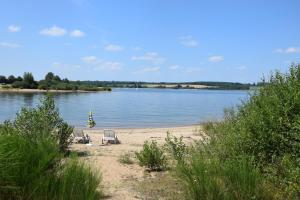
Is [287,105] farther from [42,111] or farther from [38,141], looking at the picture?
[42,111]

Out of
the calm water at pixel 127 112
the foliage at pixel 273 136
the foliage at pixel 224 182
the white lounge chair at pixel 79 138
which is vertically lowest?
the calm water at pixel 127 112

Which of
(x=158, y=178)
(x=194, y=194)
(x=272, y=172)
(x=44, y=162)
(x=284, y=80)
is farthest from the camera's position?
(x=158, y=178)

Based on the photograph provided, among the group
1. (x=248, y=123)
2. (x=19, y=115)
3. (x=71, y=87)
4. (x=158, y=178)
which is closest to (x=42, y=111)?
(x=19, y=115)

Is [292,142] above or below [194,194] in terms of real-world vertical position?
above

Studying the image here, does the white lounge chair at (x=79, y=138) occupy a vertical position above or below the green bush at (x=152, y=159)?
below

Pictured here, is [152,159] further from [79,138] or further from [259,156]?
[79,138]

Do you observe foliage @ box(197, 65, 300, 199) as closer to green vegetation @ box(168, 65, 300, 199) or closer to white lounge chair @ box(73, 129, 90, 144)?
green vegetation @ box(168, 65, 300, 199)

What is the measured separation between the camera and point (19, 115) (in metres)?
11.9

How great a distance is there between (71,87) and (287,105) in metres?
133

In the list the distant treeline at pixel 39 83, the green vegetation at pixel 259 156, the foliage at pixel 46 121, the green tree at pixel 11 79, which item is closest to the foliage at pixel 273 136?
the green vegetation at pixel 259 156

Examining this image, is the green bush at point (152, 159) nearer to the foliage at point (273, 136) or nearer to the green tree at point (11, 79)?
the foliage at point (273, 136)

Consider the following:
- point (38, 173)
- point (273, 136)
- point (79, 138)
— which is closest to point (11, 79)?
point (79, 138)

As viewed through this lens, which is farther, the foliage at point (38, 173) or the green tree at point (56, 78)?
the green tree at point (56, 78)

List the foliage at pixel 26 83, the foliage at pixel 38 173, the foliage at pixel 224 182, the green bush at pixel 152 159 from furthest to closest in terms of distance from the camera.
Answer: the foliage at pixel 26 83 → the green bush at pixel 152 159 → the foliage at pixel 224 182 → the foliage at pixel 38 173
